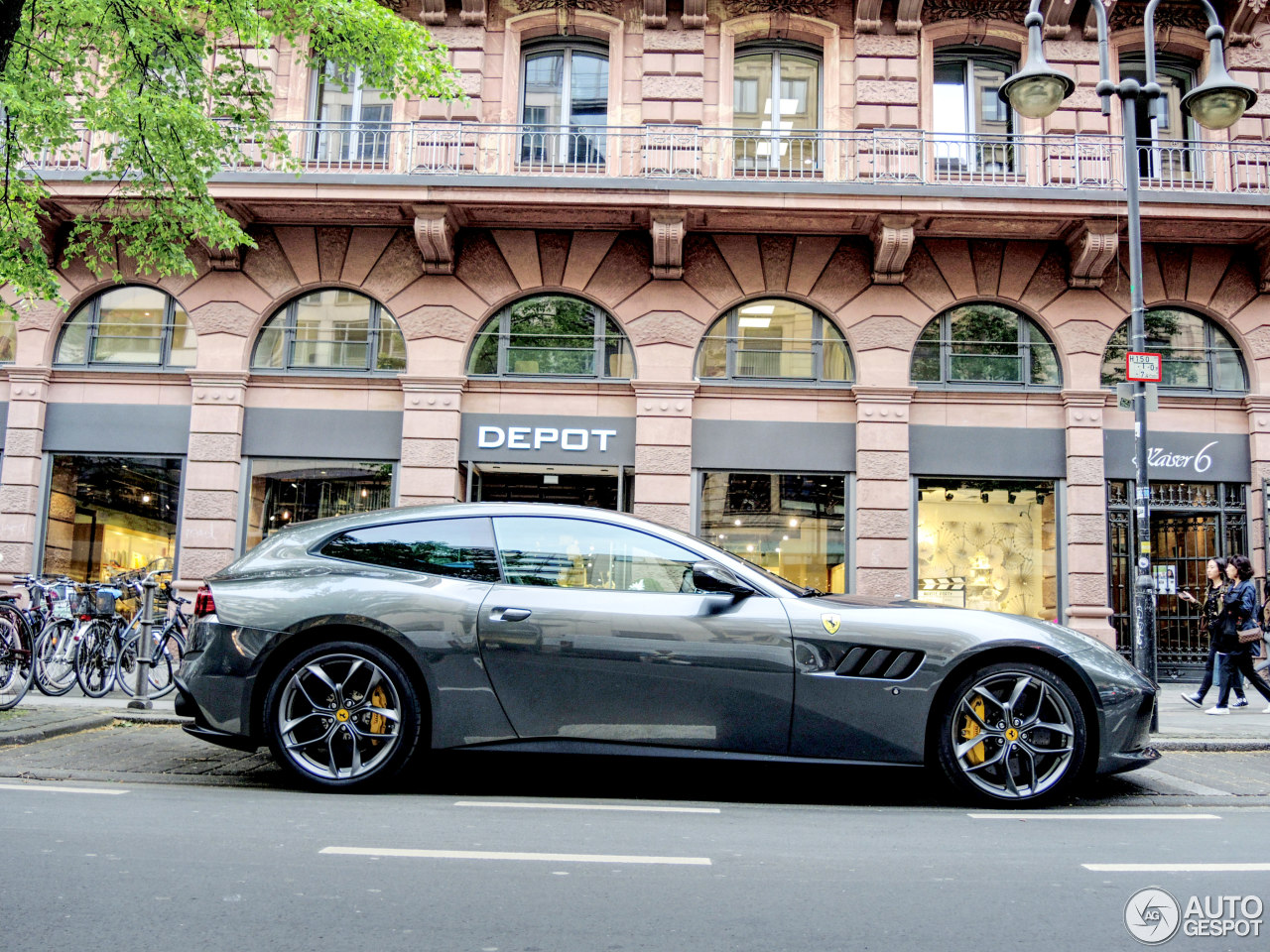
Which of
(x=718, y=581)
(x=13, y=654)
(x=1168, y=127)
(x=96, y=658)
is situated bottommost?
(x=96, y=658)

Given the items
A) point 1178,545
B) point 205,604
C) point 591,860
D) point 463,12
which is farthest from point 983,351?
point 591,860

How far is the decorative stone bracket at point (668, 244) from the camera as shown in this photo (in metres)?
13.4

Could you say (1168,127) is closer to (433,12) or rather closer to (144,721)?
(433,12)

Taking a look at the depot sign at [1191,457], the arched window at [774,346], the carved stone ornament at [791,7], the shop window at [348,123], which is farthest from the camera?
the carved stone ornament at [791,7]

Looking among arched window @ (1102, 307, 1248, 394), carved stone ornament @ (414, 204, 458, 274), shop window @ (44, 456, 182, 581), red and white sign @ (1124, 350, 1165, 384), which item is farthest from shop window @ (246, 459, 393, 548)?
arched window @ (1102, 307, 1248, 394)

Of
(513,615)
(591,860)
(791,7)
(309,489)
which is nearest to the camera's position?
(591,860)

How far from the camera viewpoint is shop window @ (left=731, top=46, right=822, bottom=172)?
47.2ft

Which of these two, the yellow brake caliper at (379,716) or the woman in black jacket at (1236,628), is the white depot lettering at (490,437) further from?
the yellow brake caliper at (379,716)

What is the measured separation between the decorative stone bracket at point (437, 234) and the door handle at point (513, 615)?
946cm

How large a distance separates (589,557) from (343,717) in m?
1.45

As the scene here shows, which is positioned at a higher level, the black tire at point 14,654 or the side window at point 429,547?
the side window at point 429,547

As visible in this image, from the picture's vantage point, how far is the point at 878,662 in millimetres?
4965

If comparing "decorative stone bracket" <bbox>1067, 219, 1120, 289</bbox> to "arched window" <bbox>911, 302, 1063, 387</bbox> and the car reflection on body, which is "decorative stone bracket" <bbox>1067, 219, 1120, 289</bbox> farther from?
the car reflection on body

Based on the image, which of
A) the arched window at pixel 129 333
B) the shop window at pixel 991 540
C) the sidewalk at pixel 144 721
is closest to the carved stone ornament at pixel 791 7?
the shop window at pixel 991 540
